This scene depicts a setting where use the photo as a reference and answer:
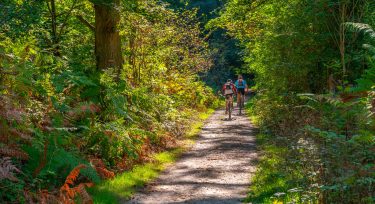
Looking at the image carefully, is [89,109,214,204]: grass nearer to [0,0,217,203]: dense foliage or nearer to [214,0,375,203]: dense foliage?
[0,0,217,203]: dense foliage

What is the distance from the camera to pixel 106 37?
12805mm

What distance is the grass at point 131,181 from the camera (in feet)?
27.2

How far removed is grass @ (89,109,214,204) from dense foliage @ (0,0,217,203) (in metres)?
0.29

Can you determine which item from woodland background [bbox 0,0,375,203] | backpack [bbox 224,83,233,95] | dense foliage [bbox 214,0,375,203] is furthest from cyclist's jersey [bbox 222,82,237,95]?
woodland background [bbox 0,0,375,203]

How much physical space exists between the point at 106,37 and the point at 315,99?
5682 millimetres

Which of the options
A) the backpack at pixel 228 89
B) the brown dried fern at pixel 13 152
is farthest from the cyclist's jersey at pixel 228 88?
the brown dried fern at pixel 13 152

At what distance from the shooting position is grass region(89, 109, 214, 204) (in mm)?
8297

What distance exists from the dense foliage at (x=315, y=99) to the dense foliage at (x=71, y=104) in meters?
3.11

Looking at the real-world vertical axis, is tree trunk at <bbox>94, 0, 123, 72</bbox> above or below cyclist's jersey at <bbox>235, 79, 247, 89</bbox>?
above

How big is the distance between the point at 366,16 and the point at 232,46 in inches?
1607

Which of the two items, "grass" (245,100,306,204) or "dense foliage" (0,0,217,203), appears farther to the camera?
"grass" (245,100,306,204)

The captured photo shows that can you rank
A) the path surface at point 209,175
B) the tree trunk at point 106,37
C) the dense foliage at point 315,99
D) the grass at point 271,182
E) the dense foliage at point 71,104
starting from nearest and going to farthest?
the dense foliage at point 315,99, the dense foliage at point 71,104, the grass at point 271,182, the path surface at point 209,175, the tree trunk at point 106,37

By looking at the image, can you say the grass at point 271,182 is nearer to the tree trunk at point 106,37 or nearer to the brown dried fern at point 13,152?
the brown dried fern at point 13,152

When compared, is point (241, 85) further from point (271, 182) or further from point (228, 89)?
point (271, 182)
